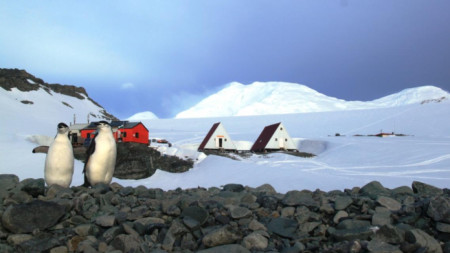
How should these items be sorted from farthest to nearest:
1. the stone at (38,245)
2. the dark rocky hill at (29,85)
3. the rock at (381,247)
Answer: the dark rocky hill at (29,85) < the stone at (38,245) < the rock at (381,247)

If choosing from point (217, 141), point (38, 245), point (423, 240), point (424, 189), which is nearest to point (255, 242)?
point (423, 240)

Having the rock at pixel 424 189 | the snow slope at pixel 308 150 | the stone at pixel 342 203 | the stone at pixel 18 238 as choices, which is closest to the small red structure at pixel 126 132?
the snow slope at pixel 308 150

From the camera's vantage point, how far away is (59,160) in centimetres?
673

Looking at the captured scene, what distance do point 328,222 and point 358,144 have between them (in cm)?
2963

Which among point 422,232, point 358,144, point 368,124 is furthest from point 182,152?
point 368,124

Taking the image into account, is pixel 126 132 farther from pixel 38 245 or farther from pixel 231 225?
pixel 231 225

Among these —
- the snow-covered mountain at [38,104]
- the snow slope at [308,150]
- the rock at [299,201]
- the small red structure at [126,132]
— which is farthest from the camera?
the snow-covered mountain at [38,104]

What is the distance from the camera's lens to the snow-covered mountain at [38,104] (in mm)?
34631

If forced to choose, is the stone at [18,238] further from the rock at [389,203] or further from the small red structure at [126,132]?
the small red structure at [126,132]

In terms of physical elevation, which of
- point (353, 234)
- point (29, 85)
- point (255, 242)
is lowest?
point (255, 242)

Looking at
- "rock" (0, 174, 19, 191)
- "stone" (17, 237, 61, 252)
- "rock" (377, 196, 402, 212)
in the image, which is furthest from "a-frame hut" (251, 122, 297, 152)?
"stone" (17, 237, 61, 252)

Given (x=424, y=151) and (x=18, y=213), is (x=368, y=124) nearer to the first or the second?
(x=424, y=151)

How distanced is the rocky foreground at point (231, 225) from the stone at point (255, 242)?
0.03 ft

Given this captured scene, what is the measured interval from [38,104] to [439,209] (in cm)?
4726
